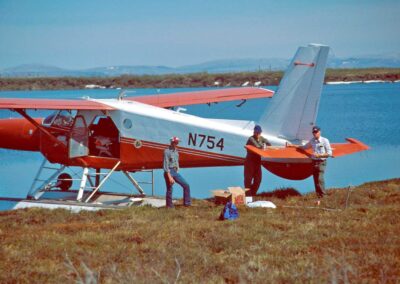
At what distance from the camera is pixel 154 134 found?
13.8 metres

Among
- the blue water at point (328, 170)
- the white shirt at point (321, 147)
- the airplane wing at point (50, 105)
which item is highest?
the airplane wing at point (50, 105)

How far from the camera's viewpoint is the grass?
6.54m

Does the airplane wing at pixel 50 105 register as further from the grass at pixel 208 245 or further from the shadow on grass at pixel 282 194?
the shadow on grass at pixel 282 194

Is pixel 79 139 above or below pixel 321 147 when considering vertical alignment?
below

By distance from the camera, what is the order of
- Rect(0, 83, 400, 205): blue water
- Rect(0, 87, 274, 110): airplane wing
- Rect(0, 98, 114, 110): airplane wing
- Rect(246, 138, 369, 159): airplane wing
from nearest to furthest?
Rect(246, 138, 369, 159): airplane wing
Rect(0, 98, 114, 110): airplane wing
Rect(0, 87, 274, 110): airplane wing
Rect(0, 83, 400, 205): blue water

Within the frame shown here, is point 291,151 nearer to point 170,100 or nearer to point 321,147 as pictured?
point 321,147

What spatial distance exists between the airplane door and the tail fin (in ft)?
14.0

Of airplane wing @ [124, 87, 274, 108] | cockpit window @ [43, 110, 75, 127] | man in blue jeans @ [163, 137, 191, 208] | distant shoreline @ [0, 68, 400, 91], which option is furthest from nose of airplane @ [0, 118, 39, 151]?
distant shoreline @ [0, 68, 400, 91]

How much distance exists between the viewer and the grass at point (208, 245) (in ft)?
21.5

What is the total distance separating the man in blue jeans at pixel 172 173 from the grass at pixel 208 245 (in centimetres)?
44

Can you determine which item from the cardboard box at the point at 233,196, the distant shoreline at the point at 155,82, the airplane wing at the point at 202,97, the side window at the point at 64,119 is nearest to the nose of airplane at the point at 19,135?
the side window at the point at 64,119

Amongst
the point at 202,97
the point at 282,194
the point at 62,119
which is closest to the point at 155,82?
the point at 202,97

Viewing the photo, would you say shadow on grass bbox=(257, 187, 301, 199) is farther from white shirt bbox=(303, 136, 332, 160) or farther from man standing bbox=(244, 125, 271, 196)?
white shirt bbox=(303, 136, 332, 160)

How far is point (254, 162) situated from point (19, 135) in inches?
247
